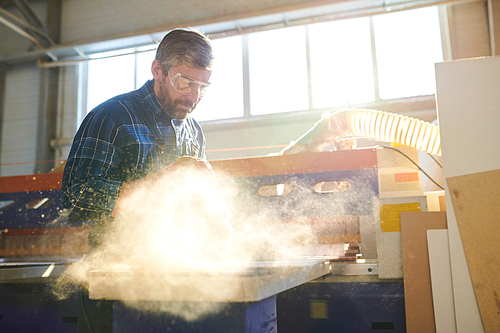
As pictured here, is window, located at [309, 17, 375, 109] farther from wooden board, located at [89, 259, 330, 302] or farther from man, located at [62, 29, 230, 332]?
A: wooden board, located at [89, 259, 330, 302]

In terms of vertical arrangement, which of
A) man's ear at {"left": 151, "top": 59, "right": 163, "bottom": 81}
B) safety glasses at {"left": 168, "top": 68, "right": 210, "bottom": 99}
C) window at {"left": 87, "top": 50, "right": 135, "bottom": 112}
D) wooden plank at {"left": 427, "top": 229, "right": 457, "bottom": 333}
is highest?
window at {"left": 87, "top": 50, "right": 135, "bottom": 112}

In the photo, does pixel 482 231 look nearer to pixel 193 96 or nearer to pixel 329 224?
pixel 329 224

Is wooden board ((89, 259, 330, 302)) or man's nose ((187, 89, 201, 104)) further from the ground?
man's nose ((187, 89, 201, 104))

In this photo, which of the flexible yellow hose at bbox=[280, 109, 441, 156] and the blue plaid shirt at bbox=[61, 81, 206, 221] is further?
the flexible yellow hose at bbox=[280, 109, 441, 156]

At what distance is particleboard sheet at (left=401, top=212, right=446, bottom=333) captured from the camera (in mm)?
1226

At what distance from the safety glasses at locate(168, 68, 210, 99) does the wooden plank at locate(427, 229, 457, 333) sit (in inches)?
37.0

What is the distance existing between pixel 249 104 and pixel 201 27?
109 centimetres

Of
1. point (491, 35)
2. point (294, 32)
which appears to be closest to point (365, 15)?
point (294, 32)

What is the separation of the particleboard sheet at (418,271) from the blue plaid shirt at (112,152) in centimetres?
88

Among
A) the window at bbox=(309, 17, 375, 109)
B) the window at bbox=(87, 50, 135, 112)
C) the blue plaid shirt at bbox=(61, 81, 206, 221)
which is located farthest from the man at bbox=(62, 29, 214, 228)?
the window at bbox=(87, 50, 135, 112)

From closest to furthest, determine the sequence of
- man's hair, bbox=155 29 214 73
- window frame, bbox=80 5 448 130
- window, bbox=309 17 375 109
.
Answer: man's hair, bbox=155 29 214 73, window frame, bbox=80 5 448 130, window, bbox=309 17 375 109

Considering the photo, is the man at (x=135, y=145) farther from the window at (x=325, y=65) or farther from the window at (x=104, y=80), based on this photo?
the window at (x=104, y=80)

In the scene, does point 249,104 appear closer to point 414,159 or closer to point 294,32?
point 294,32

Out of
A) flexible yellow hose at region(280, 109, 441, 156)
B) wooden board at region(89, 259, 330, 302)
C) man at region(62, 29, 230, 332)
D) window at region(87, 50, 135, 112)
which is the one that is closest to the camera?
wooden board at region(89, 259, 330, 302)
